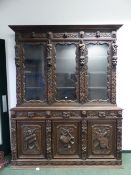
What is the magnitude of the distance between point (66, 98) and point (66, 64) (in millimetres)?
551

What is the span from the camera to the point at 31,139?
12.9 feet

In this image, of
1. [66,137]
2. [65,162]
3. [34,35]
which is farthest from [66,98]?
[34,35]

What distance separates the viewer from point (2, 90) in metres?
4.30

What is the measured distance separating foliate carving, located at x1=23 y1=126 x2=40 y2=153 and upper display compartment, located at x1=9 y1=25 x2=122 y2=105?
0.45m

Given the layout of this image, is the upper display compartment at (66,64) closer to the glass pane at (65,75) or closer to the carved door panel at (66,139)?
the glass pane at (65,75)

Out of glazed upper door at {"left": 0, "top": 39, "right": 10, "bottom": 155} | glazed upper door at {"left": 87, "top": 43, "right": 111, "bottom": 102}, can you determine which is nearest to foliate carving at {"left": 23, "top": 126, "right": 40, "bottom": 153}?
glazed upper door at {"left": 0, "top": 39, "right": 10, "bottom": 155}

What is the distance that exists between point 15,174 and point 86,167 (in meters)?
1.10

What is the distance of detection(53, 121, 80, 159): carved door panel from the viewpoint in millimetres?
3906

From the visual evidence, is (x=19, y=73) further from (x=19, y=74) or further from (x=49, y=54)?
(x=49, y=54)

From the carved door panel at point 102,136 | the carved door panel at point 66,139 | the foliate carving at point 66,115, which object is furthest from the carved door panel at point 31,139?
the carved door panel at point 102,136

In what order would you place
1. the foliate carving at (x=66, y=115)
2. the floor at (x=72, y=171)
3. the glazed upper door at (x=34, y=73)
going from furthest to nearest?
the glazed upper door at (x=34, y=73) → the foliate carving at (x=66, y=115) → the floor at (x=72, y=171)

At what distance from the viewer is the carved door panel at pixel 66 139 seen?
391cm

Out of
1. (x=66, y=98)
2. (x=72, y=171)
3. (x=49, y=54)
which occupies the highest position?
(x=49, y=54)

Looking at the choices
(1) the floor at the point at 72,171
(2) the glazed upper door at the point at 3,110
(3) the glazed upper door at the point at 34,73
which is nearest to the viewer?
(1) the floor at the point at 72,171
